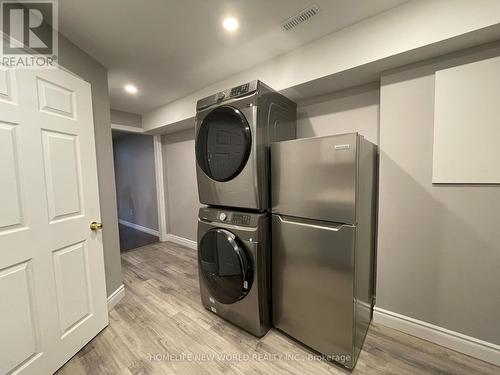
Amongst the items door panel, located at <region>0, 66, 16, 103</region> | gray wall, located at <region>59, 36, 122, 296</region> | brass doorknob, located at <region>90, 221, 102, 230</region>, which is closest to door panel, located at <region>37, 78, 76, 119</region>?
door panel, located at <region>0, 66, 16, 103</region>

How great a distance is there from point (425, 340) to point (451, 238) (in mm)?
818

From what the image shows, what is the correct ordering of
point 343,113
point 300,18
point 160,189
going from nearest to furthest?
point 300,18
point 343,113
point 160,189

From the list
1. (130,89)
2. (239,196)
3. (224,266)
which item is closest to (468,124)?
(239,196)

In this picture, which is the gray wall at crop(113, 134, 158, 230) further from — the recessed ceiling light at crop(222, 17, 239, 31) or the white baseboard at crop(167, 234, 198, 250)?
the recessed ceiling light at crop(222, 17, 239, 31)

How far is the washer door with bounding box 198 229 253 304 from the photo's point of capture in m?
1.50

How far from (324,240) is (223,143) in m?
1.04

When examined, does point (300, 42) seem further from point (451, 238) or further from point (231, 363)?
point (231, 363)

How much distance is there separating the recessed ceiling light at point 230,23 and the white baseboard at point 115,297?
102 inches

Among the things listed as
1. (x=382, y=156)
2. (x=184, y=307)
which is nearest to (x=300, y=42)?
(x=382, y=156)

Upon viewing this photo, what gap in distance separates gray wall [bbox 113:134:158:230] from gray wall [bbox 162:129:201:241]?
412 mm

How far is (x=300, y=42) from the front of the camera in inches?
65.5

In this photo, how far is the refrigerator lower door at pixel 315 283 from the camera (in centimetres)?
124

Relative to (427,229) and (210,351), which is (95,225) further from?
(427,229)

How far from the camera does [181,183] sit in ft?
11.7
